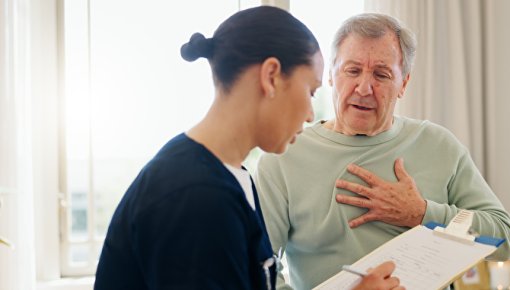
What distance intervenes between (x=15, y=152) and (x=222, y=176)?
5.38 ft

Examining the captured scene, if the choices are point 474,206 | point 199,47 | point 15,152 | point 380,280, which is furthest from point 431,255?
point 15,152

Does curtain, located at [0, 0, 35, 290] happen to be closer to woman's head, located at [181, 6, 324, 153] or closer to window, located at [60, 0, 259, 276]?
window, located at [60, 0, 259, 276]

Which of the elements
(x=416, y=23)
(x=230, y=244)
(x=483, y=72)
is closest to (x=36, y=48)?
(x=416, y=23)

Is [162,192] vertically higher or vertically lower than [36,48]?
lower

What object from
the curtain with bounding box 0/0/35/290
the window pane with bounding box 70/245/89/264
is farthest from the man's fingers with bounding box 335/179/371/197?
the window pane with bounding box 70/245/89/264

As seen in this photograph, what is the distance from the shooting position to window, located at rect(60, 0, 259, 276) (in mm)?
2344

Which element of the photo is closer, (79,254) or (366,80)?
(366,80)

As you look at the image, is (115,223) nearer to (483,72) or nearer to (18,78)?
(18,78)

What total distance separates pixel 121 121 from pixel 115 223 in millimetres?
1717

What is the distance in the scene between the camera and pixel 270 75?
761 mm

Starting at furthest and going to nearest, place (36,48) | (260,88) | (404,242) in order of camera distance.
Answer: (36,48) → (404,242) → (260,88)

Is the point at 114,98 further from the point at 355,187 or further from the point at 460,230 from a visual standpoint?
the point at 460,230

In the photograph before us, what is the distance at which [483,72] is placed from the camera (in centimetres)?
245

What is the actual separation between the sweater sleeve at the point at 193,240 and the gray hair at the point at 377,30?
89 cm
